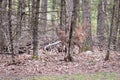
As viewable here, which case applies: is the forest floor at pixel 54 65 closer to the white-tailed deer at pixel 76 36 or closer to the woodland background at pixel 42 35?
the woodland background at pixel 42 35

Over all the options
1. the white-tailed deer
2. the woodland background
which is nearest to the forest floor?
the woodland background

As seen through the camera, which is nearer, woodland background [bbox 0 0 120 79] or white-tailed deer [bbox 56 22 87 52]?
woodland background [bbox 0 0 120 79]

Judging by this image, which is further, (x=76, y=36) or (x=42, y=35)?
(x=42, y=35)

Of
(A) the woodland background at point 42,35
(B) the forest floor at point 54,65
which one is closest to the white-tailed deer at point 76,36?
(A) the woodland background at point 42,35

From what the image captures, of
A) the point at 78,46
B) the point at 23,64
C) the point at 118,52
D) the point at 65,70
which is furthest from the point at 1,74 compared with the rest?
the point at 118,52

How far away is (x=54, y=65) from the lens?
12.2 metres

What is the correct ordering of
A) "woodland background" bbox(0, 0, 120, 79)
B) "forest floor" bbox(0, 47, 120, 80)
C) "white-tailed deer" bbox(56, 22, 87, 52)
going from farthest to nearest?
"white-tailed deer" bbox(56, 22, 87, 52)
"woodland background" bbox(0, 0, 120, 79)
"forest floor" bbox(0, 47, 120, 80)

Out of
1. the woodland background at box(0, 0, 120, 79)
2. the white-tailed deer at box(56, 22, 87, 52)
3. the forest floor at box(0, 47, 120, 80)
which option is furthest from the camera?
A: the white-tailed deer at box(56, 22, 87, 52)

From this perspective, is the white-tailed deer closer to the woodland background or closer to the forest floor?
the woodland background

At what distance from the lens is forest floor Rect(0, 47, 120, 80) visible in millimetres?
11125

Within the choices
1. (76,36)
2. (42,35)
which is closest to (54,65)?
(76,36)

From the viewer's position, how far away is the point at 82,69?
11.6 metres

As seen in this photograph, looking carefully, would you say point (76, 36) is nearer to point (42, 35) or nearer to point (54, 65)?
point (54, 65)

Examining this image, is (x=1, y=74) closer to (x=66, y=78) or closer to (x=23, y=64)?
(x=23, y=64)
